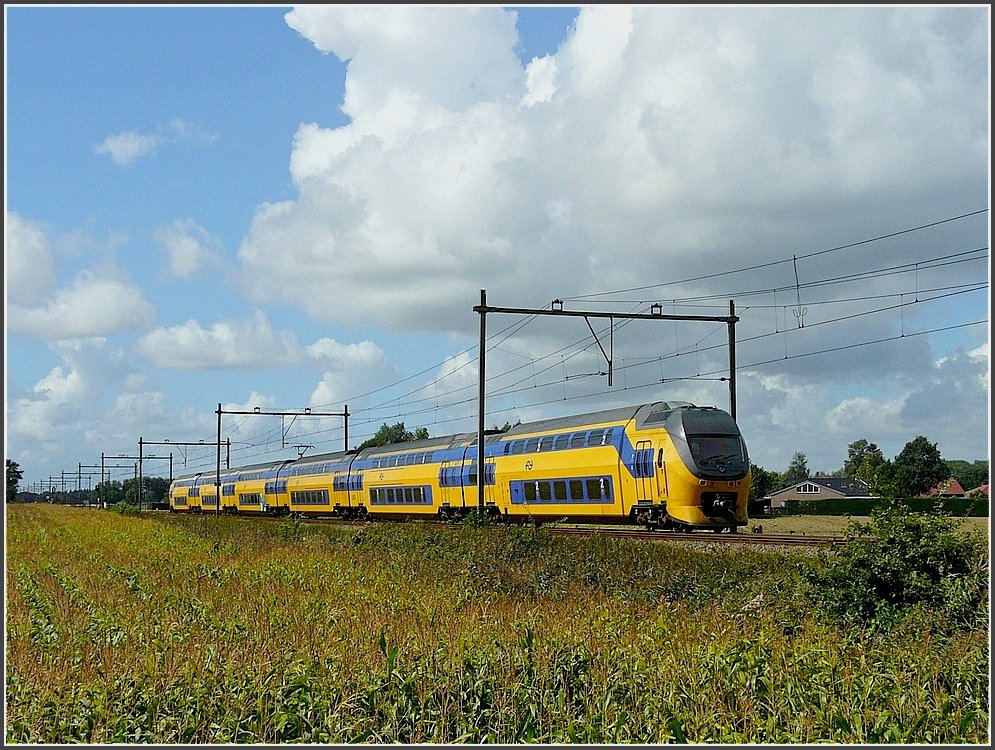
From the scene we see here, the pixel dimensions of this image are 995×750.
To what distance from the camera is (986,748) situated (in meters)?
8.25

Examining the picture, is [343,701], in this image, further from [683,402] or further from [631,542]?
[683,402]

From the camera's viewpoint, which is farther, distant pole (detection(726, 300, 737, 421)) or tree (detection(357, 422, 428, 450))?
tree (detection(357, 422, 428, 450))

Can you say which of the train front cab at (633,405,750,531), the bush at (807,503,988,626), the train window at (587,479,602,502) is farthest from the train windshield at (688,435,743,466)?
the bush at (807,503,988,626)

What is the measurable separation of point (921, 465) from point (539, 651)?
11022cm

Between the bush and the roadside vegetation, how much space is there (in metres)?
0.03

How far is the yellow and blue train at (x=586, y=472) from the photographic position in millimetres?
29688

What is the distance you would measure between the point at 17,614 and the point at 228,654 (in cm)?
552

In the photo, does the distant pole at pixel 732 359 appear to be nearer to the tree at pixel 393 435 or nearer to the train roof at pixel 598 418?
the train roof at pixel 598 418

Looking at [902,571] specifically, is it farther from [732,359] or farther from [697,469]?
[732,359]

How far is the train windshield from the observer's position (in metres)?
29.5

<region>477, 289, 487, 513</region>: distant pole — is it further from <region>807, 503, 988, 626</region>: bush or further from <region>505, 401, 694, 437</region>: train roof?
<region>807, 503, 988, 626</region>: bush

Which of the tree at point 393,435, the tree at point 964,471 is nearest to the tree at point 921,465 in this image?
the tree at point 964,471

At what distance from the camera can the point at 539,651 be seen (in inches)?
415

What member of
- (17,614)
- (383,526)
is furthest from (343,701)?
(383,526)
